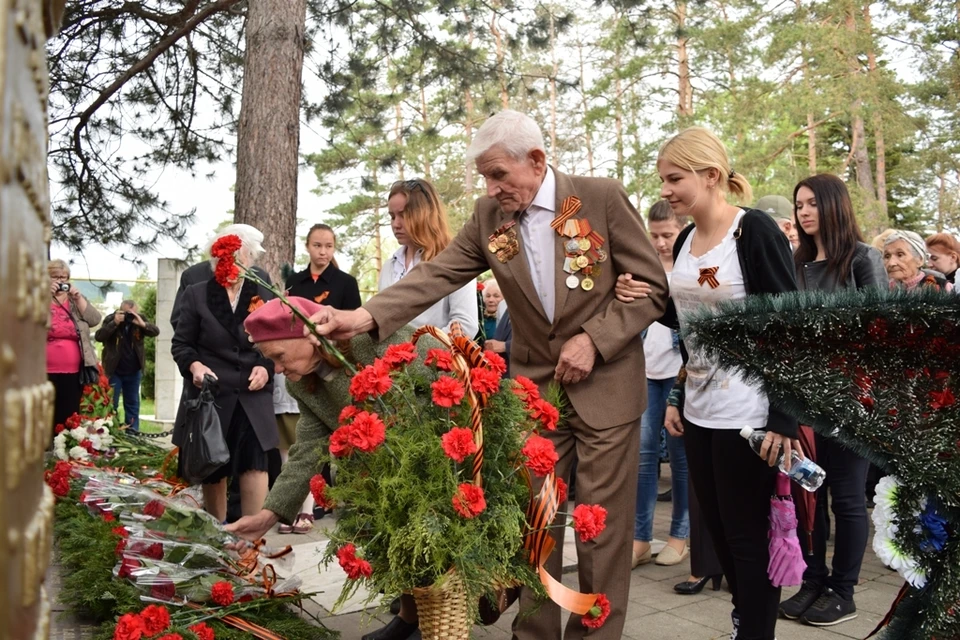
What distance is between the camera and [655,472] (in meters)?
5.23

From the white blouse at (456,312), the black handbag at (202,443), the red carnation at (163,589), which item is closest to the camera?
the red carnation at (163,589)

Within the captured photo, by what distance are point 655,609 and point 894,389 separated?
274 centimetres

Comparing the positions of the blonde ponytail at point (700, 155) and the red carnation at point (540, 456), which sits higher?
the blonde ponytail at point (700, 155)

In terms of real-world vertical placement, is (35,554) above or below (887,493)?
above

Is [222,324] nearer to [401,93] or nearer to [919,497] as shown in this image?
[919,497]

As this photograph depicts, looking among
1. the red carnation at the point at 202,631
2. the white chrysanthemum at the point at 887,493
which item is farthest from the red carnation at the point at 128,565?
the white chrysanthemum at the point at 887,493

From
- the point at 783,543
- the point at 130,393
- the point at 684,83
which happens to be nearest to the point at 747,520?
the point at 783,543

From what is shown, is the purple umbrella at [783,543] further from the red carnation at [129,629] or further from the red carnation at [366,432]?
the red carnation at [129,629]

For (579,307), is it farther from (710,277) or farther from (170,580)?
(170,580)

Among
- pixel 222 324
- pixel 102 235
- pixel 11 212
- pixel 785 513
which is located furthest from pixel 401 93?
pixel 11 212

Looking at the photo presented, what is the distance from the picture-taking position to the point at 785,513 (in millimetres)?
3070

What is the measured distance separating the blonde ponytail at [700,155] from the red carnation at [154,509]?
8.32ft

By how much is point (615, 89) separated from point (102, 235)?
19632 mm

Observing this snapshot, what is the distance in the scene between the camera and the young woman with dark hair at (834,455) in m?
4.00
